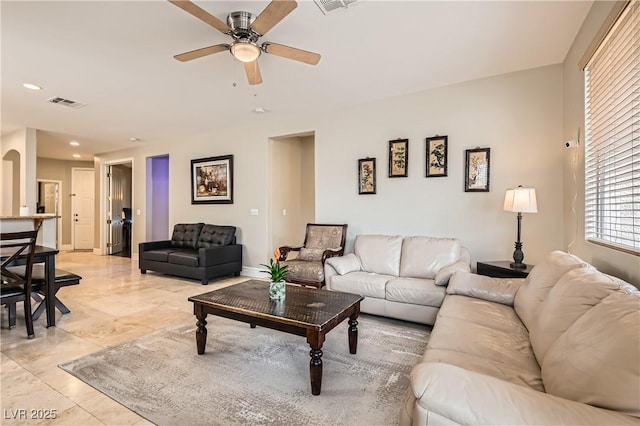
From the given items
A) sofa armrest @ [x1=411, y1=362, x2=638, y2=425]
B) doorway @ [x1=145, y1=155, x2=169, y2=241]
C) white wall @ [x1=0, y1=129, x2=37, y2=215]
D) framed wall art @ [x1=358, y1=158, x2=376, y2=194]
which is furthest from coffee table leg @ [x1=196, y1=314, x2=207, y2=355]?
doorway @ [x1=145, y1=155, x2=169, y2=241]

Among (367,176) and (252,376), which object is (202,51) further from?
(367,176)

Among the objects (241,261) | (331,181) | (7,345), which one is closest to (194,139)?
(241,261)

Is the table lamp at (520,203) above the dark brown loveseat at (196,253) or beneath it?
above

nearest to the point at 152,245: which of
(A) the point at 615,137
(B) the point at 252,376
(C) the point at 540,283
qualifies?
(B) the point at 252,376

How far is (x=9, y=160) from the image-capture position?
6402mm

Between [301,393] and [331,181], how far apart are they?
3.17 metres

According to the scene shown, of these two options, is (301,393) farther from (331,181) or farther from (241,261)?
(241,261)

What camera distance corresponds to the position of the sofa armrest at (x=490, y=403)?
34.1 inches

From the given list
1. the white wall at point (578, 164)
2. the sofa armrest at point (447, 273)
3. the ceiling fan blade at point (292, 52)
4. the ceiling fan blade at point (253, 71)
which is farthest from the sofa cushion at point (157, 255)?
the white wall at point (578, 164)

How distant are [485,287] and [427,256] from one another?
986mm

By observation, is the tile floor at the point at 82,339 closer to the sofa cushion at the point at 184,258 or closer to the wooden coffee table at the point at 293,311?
the sofa cushion at the point at 184,258

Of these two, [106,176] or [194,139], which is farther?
[106,176]

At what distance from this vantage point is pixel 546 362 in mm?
1307

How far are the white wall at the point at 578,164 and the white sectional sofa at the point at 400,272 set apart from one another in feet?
3.09
